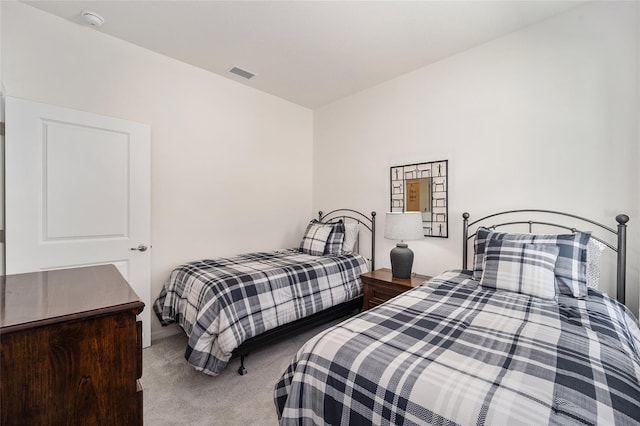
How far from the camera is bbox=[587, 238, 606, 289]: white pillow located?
188cm

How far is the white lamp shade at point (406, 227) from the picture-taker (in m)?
2.69

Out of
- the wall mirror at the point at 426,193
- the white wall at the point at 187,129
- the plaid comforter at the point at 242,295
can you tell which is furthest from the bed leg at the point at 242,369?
the wall mirror at the point at 426,193

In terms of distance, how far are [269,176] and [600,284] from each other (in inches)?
131

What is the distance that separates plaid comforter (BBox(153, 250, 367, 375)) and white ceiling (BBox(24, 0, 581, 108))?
2.05 m

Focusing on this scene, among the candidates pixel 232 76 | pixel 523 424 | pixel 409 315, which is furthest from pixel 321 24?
pixel 523 424

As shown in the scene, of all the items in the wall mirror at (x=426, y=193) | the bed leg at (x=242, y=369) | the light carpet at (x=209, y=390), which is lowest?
the light carpet at (x=209, y=390)

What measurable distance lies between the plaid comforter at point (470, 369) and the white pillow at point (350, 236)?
1787 mm

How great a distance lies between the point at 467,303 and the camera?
5.33 feet

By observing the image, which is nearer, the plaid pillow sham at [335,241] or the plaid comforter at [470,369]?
the plaid comforter at [470,369]

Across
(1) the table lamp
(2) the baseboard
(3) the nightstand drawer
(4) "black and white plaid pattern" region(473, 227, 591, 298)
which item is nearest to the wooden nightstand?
(3) the nightstand drawer

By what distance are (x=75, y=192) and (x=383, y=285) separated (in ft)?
8.99

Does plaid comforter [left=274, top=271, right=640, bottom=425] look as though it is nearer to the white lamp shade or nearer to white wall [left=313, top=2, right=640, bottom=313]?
white wall [left=313, top=2, right=640, bottom=313]

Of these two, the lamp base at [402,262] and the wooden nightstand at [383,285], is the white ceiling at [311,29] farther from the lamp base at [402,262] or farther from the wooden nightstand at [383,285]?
the wooden nightstand at [383,285]

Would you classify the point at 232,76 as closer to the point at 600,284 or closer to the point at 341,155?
the point at 341,155
